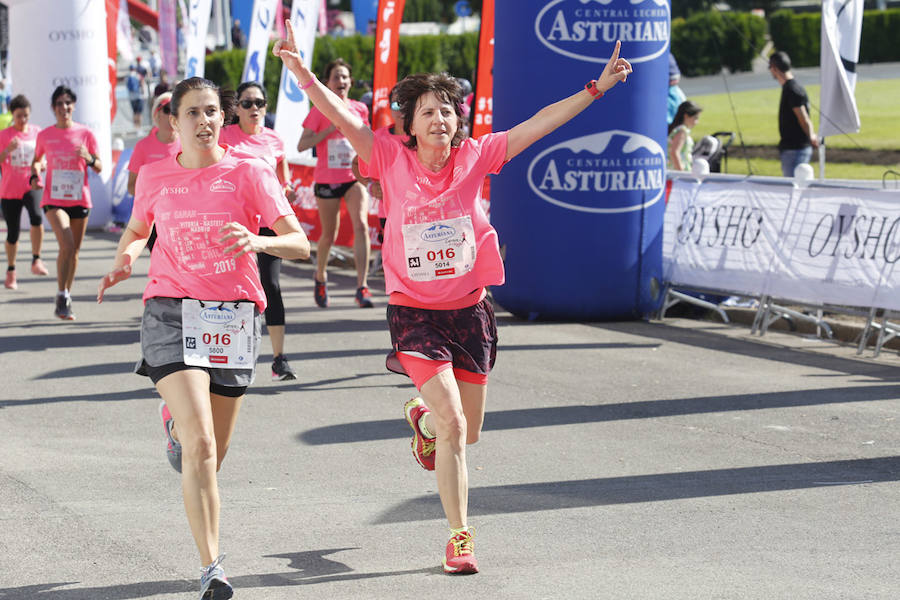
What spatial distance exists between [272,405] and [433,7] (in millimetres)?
63884

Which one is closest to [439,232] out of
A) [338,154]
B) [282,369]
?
[282,369]

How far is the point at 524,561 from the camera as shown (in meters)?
5.23

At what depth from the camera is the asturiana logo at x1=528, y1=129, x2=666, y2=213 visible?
37.0 ft

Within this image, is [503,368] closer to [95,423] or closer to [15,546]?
[95,423]

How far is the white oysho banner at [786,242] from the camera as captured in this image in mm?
10055

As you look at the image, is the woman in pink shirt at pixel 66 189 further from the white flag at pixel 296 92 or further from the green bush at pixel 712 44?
the green bush at pixel 712 44

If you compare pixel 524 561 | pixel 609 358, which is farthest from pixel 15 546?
pixel 609 358

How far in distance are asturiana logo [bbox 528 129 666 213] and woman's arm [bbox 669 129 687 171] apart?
8.91ft

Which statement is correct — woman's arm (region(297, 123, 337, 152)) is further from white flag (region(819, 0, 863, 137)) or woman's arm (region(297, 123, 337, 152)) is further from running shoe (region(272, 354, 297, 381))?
white flag (region(819, 0, 863, 137))

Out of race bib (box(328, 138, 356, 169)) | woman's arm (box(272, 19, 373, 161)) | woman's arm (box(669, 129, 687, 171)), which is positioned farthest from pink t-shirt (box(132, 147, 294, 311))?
woman's arm (box(669, 129, 687, 171))

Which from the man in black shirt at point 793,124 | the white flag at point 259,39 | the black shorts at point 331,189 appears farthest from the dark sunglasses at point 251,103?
the white flag at point 259,39

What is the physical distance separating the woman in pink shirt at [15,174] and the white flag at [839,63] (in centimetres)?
782

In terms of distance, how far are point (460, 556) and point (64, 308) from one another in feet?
25.1

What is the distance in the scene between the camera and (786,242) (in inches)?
426
